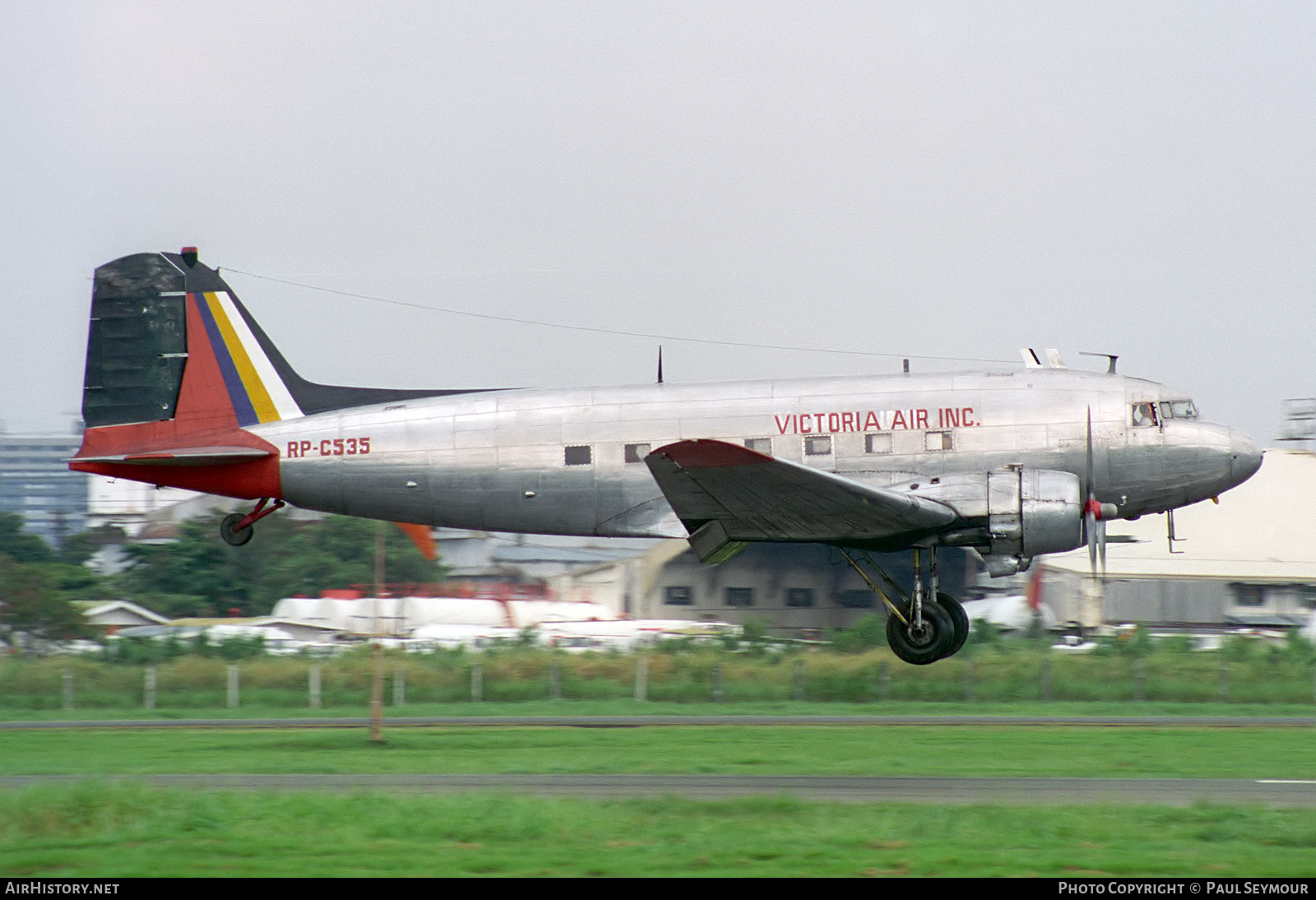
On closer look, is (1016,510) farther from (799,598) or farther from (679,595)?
(799,598)

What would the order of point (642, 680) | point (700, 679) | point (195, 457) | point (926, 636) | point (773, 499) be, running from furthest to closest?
point (700, 679) < point (642, 680) < point (195, 457) < point (926, 636) < point (773, 499)

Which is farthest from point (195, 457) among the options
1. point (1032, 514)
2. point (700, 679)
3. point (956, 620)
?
point (700, 679)

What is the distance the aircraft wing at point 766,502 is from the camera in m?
13.4

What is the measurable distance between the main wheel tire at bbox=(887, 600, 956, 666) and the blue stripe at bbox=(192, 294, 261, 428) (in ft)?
27.3

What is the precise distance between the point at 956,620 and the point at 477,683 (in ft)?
46.2

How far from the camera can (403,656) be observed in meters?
28.4

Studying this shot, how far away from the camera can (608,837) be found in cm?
1161

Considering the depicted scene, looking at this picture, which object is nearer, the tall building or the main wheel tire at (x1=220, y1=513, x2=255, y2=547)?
the main wheel tire at (x1=220, y1=513, x2=255, y2=547)

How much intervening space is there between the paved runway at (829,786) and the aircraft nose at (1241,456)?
358 cm

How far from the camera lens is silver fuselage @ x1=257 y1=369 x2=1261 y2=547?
51.1 ft

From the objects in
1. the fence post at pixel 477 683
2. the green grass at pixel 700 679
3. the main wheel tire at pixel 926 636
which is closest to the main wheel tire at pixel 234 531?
the main wheel tire at pixel 926 636

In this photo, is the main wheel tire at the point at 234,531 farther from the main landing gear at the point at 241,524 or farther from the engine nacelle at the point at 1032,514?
the engine nacelle at the point at 1032,514

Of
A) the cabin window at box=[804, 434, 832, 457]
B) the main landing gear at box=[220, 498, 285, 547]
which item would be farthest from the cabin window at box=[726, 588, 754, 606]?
the cabin window at box=[804, 434, 832, 457]

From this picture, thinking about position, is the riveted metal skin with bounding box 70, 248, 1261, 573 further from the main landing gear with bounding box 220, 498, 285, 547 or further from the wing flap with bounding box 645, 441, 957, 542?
the main landing gear with bounding box 220, 498, 285, 547
